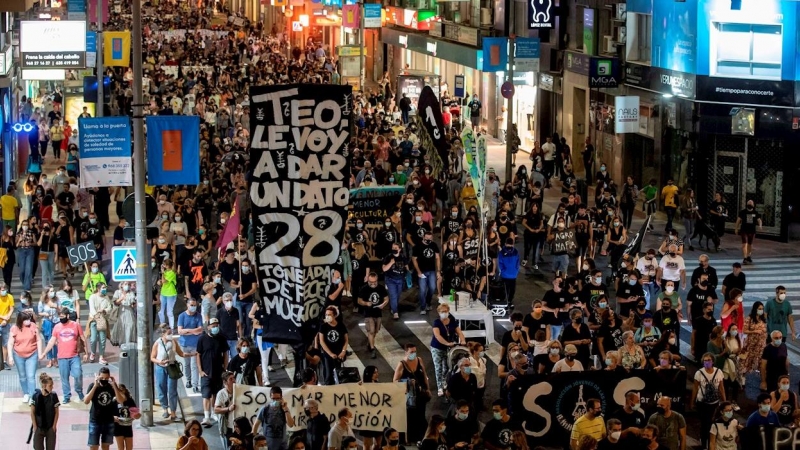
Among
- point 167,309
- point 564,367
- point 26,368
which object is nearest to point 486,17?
point 167,309

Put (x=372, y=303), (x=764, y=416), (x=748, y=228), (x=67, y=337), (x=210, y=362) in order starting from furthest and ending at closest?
1. (x=748, y=228)
2. (x=372, y=303)
3. (x=67, y=337)
4. (x=210, y=362)
5. (x=764, y=416)

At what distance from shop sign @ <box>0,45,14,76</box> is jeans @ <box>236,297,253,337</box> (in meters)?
16.8

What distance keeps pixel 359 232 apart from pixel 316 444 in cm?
1009

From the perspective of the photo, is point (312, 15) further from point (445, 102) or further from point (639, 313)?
point (639, 313)

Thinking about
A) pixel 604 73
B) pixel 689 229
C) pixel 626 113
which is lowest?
pixel 689 229

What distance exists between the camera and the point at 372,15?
204 feet

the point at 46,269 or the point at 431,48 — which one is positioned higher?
A: the point at 431,48

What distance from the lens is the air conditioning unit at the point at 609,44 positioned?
42.2 m

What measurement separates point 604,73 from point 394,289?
55.1 ft

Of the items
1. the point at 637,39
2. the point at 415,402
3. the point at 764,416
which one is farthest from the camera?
the point at 637,39

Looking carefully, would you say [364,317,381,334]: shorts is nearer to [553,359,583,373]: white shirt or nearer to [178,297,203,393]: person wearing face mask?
[178,297,203,393]: person wearing face mask

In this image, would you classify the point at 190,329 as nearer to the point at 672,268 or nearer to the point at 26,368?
the point at 26,368

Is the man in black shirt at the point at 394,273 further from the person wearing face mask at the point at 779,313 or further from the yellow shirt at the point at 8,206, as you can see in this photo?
the yellow shirt at the point at 8,206

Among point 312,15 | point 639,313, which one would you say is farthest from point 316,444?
point 312,15
